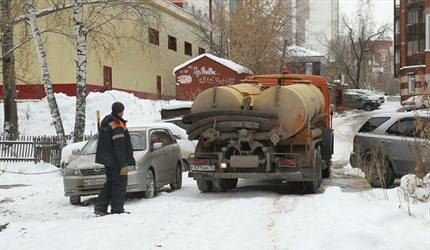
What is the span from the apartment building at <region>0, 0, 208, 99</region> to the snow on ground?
9164 mm

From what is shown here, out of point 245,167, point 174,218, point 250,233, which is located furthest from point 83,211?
point 250,233

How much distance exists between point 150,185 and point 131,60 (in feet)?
85.5

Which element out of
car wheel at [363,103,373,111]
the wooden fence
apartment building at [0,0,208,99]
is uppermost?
apartment building at [0,0,208,99]

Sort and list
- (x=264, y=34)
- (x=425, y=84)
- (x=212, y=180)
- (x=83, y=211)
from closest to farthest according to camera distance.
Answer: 1. (x=425, y=84)
2. (x=83, y=211)
3. (x=212, y=180)
4. (x=264, y=34)

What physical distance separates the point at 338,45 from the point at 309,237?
206 ft

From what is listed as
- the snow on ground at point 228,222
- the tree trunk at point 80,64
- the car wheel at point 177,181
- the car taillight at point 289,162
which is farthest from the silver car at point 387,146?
the tree trunk at point 80,64

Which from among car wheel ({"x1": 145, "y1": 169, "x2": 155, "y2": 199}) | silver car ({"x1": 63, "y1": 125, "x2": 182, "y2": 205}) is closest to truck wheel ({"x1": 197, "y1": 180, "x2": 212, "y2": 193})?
silver car ({"x1": 63, "y1": 125, "x2": 182, "y2": 205})

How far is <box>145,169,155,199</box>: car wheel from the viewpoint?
36.4 ft

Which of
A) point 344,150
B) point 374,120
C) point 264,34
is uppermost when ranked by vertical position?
point 264,34

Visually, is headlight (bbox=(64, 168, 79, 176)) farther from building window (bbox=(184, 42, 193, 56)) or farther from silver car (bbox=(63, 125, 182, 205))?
building window (bbox=(184, 42, 193, 56))

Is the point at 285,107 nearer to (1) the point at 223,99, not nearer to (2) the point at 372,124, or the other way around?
(1) the point at 223,99

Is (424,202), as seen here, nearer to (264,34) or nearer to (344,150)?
(344,150)

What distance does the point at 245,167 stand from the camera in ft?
35.2

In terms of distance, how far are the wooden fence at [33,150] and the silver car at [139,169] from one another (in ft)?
21.3
